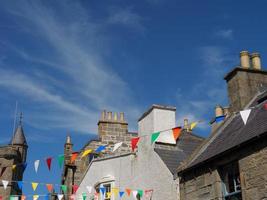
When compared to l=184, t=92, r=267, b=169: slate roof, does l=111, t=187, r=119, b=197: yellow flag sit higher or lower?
lower

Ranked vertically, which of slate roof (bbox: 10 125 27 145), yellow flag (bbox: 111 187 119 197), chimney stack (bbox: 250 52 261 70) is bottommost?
yellow flag (bbox: 111 187 119 197)

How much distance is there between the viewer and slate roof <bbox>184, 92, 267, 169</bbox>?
9805mm

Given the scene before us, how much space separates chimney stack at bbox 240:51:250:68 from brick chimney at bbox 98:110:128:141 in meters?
9.63

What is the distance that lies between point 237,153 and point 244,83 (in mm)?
3713

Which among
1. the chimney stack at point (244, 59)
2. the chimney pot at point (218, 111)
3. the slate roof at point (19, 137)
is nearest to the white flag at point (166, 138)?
the chimney pot at point (218, 111)

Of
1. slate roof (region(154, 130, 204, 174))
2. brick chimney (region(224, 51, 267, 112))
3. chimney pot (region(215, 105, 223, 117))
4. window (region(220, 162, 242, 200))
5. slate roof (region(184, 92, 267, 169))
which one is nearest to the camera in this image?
slate roof (region(184, 92, 267, 169))

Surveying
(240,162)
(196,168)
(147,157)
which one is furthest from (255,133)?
(147,157)

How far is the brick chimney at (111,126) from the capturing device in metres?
22.1

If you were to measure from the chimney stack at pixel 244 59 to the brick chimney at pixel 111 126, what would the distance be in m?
9.63

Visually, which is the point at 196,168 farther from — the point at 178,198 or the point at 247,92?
the point at 247,92

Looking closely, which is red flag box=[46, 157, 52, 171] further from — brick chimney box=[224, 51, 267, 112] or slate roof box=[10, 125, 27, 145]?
slate roof box=[10, 125, 27, 145]

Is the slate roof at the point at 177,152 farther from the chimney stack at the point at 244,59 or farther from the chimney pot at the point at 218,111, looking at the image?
the chimney stack at the point at 244,59

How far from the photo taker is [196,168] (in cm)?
1128

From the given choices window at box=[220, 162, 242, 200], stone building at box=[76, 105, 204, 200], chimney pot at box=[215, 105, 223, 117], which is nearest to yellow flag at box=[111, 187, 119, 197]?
stone building at box=[76, 105, 204, 200]
